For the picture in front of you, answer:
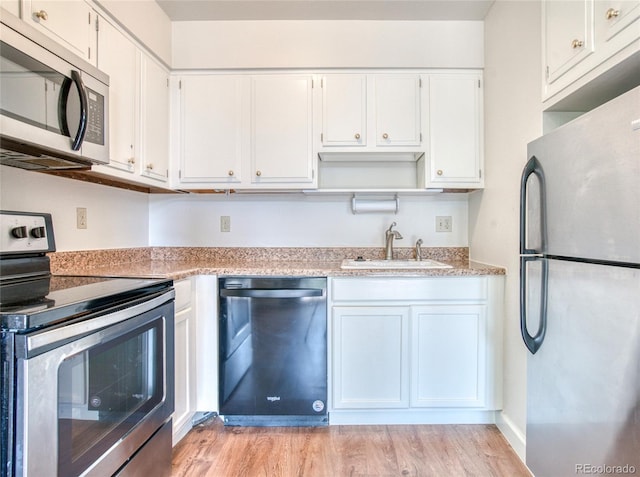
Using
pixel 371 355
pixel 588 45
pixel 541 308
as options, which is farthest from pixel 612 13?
pixel 371 355

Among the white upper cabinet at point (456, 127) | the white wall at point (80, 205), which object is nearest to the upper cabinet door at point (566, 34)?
the white upper cabinet at point (456, 127)

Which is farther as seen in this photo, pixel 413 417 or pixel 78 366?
pixel 413 417

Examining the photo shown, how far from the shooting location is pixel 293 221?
7.77 ft

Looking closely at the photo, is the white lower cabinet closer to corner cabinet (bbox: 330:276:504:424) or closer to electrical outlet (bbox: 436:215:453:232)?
corner cabinet (bbox: 330:276:504:424)

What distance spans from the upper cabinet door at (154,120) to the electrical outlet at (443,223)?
1.86m

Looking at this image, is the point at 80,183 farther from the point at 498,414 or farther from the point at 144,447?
the point at 498,414

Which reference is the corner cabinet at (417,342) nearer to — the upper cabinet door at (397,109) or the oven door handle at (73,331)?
the upper cabinet door at (397,109)

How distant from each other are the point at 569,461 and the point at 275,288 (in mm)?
1388

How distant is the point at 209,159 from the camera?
2088 millimetres

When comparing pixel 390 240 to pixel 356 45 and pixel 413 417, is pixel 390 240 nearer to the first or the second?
pixel 413 417

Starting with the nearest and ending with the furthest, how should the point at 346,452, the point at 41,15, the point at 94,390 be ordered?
the point at 94,390, the point at 41,15, the point at 346,452

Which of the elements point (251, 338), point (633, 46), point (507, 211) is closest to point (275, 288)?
point (251, 338)

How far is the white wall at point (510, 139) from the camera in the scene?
60.4 inches

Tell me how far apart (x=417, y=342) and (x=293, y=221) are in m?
1.16
